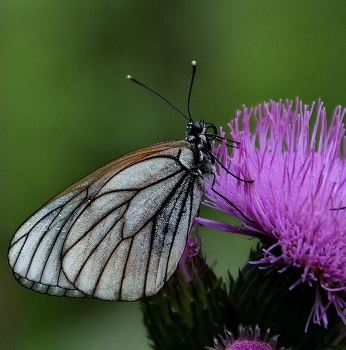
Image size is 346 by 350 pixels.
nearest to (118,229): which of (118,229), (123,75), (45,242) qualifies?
(118,229)

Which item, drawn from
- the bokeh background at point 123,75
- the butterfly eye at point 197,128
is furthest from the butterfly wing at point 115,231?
the bokeh background at point 123,75

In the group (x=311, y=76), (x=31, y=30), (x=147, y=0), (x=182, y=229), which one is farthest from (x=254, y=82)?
(x=182, y=229)

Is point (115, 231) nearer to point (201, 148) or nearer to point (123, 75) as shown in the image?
point (201, 148)

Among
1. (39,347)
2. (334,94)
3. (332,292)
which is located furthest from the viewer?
(334,94)

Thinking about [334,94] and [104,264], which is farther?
[334,94]

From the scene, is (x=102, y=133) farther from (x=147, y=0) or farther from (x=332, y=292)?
(x=332, y=292)

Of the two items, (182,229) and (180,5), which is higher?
(180,5)

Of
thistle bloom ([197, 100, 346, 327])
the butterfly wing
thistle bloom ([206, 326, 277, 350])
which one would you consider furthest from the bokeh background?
thistle bloom ([206, 326, 277, 350])
